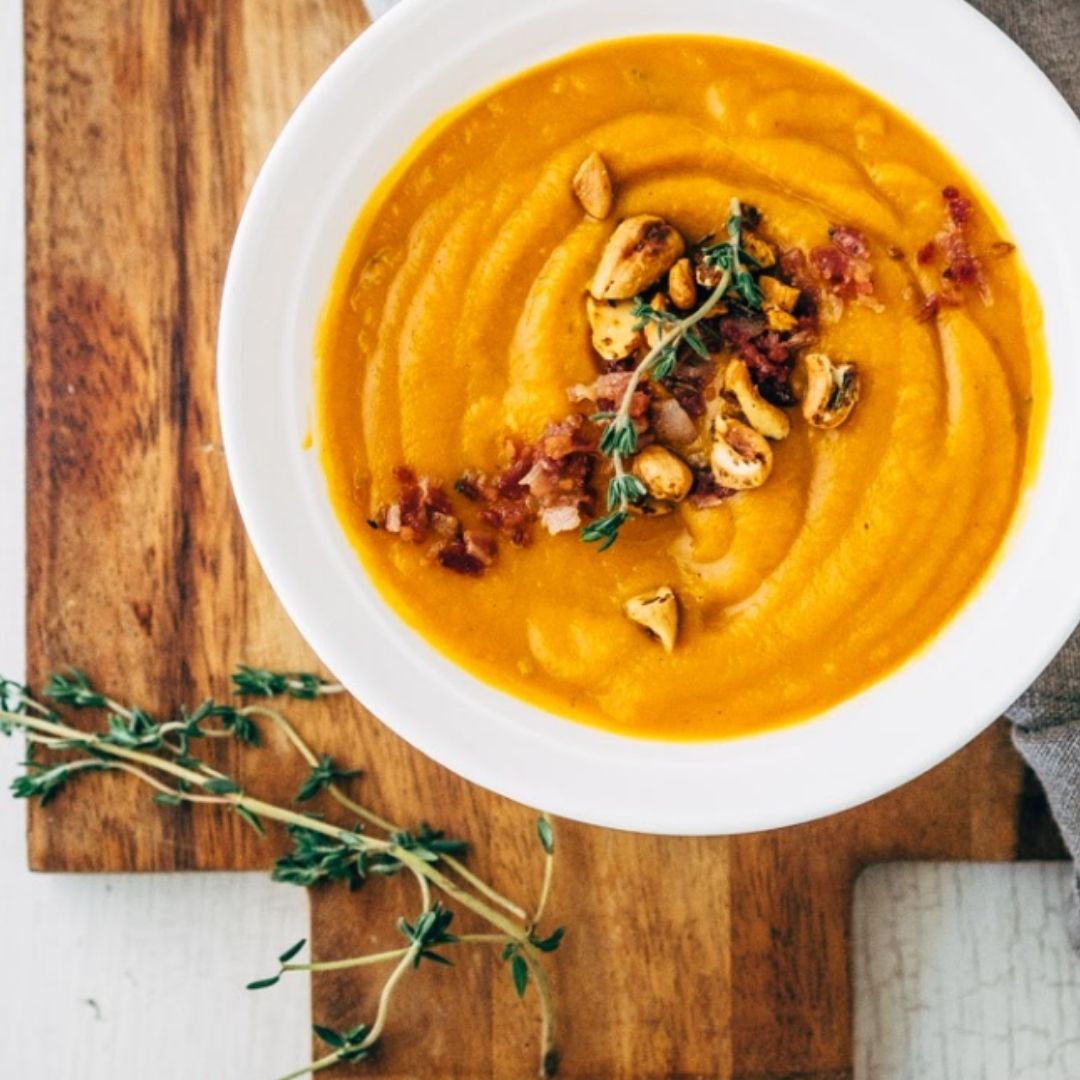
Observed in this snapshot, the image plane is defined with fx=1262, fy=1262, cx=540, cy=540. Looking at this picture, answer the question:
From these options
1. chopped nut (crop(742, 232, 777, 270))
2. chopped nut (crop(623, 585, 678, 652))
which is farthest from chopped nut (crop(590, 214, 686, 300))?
chopped nut (crop(623, 585, 678, 652))

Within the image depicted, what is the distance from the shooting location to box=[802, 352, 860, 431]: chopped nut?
6.40 feet

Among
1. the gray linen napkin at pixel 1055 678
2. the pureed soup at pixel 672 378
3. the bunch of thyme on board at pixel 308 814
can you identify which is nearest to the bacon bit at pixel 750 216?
the pureed soup at pixel 672 378

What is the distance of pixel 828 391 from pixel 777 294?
0.17 metres

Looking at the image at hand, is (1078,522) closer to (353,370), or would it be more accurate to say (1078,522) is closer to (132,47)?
(353,370)

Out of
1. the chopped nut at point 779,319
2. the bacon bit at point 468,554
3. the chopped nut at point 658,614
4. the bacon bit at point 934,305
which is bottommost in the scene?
the chopped nut at point 658,614

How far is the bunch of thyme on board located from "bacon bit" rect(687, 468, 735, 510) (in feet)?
2.29

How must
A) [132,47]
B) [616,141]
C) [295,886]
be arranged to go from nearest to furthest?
[616,141]
[132,47]
[295,886]

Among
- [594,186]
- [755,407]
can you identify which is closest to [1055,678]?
[755,407]

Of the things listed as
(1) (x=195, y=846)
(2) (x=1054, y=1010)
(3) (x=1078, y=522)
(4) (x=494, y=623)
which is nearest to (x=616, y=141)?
(4) (x=494, y=623)

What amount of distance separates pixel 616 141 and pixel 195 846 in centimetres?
155

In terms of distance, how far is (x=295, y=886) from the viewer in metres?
2.61

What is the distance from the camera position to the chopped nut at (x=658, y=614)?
77.8 inches

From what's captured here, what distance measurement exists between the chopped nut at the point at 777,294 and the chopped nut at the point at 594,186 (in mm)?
272

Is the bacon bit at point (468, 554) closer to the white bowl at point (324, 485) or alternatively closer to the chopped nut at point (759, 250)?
the white bowl at point (324, 485)
